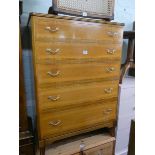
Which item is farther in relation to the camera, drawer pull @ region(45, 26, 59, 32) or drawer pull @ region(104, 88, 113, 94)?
drawer pull @ region(104, 88, 113, 94)

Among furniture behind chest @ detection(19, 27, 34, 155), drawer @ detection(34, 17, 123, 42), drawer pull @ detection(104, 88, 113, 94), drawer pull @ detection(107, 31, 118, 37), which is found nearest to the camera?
drawer @ detection(34, 17, 123, 42)

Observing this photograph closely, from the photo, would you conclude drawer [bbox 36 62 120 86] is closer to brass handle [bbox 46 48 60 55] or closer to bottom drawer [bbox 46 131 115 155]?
brass handle [bbox 46 48 60 55]

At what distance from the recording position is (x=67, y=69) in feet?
4.65

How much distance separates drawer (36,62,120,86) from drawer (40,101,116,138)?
284 mm

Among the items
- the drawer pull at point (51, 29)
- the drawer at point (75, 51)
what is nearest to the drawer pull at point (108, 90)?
the drawer at point (75, 51)

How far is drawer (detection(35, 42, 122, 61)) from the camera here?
1305mm

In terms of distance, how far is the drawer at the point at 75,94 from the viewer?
139 cm

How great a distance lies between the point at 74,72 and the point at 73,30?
1.13ft

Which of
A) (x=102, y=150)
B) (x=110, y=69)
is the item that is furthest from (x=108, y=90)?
(x=102, y=150)

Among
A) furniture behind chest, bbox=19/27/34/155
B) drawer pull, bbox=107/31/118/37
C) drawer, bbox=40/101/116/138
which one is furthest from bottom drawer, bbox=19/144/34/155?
drawer pull, bbox=107/31/118/37

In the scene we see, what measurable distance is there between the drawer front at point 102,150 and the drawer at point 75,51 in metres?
0.92
